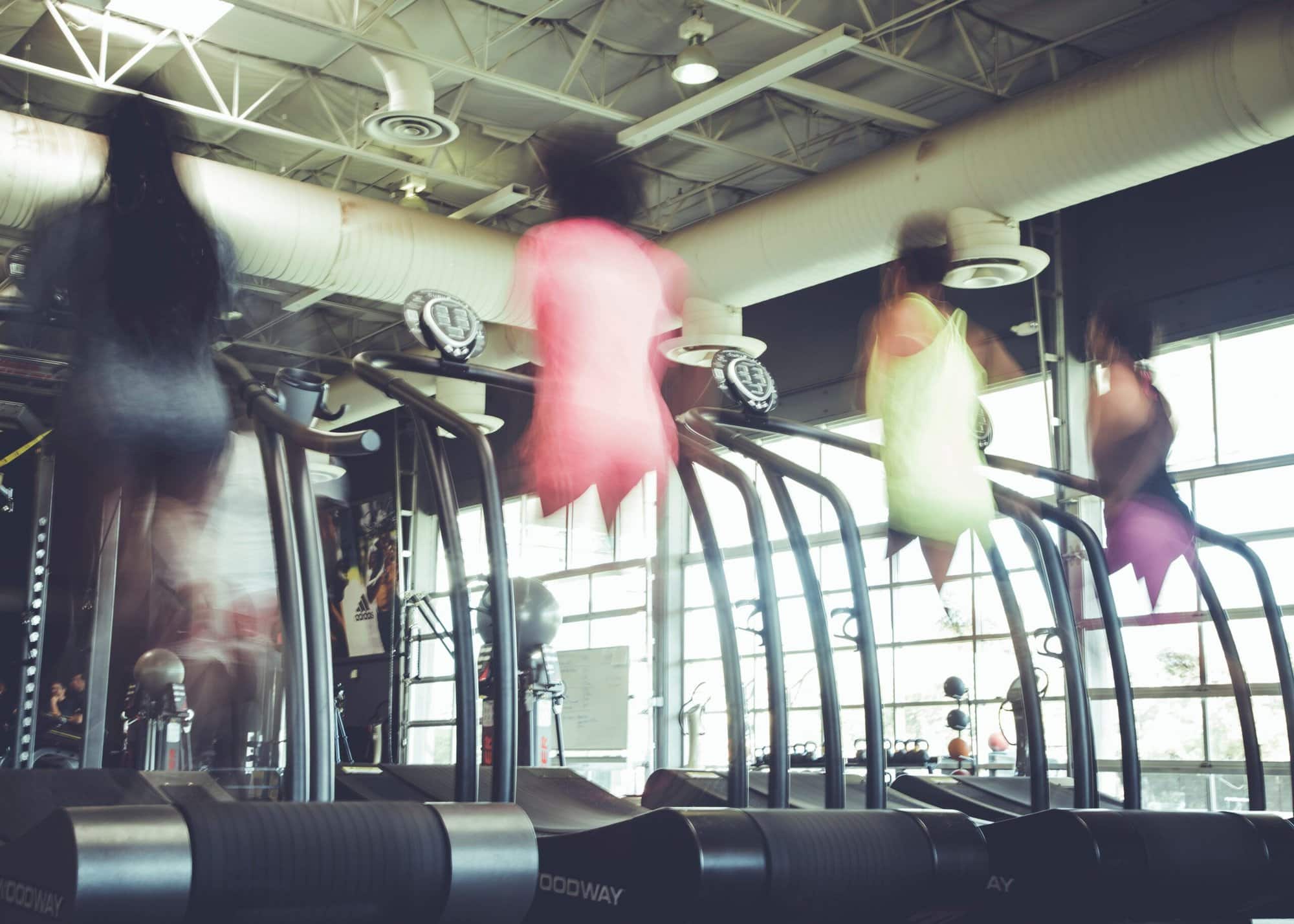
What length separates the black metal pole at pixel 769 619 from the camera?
320cm

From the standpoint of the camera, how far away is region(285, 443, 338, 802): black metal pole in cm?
247

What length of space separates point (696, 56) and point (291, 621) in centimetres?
528

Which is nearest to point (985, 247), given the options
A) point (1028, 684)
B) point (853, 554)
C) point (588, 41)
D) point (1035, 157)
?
point (1035, 157)

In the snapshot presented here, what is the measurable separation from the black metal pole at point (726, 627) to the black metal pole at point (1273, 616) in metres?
1.76

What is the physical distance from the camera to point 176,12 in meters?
7.49

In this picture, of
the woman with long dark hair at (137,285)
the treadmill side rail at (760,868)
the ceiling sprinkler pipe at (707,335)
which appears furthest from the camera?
the ceiling sprinkler pipe at (707,335)

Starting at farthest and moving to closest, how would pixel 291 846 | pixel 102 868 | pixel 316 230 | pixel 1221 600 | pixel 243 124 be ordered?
pixel 1221 600 < pixel 243 124 < pixel 316 230 < pixel 291 846 < pixel 102 868

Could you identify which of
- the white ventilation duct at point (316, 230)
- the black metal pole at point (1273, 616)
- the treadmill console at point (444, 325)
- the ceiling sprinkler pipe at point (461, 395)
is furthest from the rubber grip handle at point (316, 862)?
the ceiling sprinkler pipe at point (461, 395)

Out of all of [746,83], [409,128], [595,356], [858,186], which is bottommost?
[595,356]

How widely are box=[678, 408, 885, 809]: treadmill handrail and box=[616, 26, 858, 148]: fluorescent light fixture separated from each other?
3780mm

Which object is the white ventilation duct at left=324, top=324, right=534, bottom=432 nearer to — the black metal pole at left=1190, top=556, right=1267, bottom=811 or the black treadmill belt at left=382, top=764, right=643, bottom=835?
the black treadmill belt at left=382, top=764, right=643, bottom=835

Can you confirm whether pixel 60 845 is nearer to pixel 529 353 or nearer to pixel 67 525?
pixel 67 525

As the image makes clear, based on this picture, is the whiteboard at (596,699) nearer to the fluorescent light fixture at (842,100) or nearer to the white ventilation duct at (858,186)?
the white ventilation duct at (858,186)

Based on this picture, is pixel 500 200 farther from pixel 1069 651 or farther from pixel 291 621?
pixel 291 621
